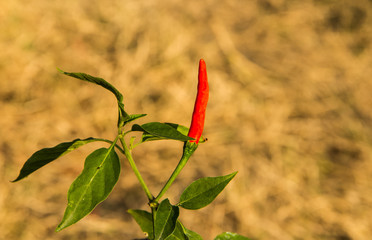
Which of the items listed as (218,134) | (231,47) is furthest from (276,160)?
(231,47)

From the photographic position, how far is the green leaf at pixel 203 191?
0.74m

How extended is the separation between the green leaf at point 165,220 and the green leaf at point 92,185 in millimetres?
93

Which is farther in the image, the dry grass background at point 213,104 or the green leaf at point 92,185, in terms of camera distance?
the dry grass background at point 213,104

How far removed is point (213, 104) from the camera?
315 cm

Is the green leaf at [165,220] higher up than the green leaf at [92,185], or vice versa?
the green leaf at [92,185]

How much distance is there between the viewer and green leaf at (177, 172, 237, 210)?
0.74 m

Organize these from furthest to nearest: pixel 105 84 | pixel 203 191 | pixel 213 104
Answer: pixel 213 104 → pixel 203 191 → pixel 105 84

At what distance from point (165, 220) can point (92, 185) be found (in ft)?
0.43

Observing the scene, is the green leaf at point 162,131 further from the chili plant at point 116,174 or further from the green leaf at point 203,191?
the green leaf at point 203,191

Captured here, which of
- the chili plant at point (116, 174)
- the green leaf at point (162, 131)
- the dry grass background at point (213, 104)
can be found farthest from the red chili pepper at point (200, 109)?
the dry grass background at point (213, 104)

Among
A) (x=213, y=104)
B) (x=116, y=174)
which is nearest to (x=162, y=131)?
(x=116, y=174)

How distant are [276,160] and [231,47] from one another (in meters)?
1.30

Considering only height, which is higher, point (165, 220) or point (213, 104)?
point (213, 104)

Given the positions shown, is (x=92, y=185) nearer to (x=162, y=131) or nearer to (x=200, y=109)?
(x=162, y=131)
